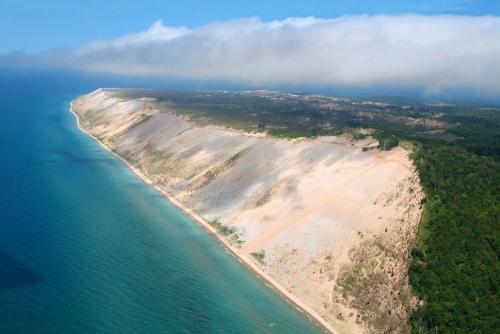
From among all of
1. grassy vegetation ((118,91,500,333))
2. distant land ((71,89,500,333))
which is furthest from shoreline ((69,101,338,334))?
grassy vegetation ((118,91,500,333))

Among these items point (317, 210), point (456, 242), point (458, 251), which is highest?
point (456, 242)

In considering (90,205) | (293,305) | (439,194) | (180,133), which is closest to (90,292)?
(293,305)

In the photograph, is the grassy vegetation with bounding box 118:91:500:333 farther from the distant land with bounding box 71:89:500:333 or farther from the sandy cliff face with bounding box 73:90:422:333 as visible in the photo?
the sandy cliff face with bounding box 73:90:422:333

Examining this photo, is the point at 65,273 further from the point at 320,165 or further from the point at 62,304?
the point at 320,165

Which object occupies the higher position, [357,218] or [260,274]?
[357,218]

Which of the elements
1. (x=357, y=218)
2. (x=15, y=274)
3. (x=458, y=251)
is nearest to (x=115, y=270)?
(x=15, y=274)

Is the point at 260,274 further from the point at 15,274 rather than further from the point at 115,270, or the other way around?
the point at 15,274
